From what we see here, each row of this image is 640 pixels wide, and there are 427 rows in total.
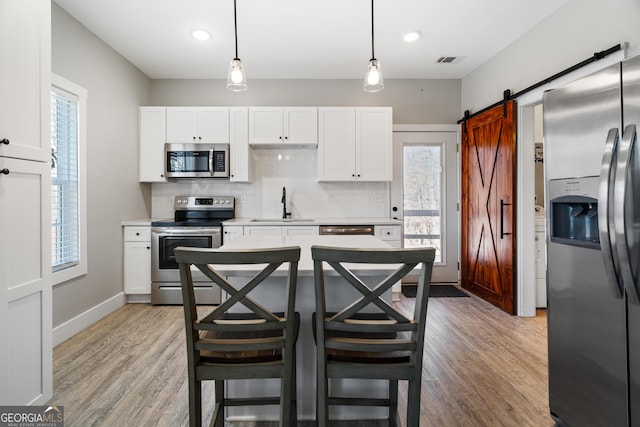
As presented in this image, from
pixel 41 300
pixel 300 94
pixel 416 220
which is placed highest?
pixel 300 94

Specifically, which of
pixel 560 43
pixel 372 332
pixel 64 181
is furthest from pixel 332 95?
Result: pixel 372 332

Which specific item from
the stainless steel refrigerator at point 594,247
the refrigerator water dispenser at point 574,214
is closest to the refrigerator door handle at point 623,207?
the stainless steel refrigerator at point 594,247

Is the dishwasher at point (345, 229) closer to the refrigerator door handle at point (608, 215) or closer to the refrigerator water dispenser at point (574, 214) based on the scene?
the refrigerator water dispenser at point (574, 214)

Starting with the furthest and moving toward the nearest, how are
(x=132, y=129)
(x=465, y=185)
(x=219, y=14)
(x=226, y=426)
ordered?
(x=465, y=185) → (x=132, y=129) → (x=219, y=14) → (x=226, y=426)

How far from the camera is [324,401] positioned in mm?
1343

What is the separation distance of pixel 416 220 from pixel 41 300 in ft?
13.2

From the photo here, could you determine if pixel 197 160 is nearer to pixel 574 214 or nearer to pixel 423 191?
pixel 423 191

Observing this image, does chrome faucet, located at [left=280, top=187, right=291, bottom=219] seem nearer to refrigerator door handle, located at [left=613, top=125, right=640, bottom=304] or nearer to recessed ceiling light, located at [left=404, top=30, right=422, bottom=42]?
recessed ceiling light, located at [left=404, top=30, right=422, bottom=42]

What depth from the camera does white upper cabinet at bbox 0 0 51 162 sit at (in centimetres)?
165

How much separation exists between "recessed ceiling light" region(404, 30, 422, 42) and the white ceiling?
0.17 feet

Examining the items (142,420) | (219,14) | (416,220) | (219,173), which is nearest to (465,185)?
(416,220)

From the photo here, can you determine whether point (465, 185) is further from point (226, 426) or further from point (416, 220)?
point (226, 426)

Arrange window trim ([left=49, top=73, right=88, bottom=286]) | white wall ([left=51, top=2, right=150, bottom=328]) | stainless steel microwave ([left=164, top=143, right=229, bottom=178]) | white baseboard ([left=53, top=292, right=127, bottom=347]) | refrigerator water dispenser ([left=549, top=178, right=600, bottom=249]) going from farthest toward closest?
stainless steel microwave ([left=164, top=143, right=229, bottom=178]), window trim ([left=49, top=73, right=88, bottom=286]), white wall ([left=51, top=2, right=150, bottom=328]), white baseboard ([left=53, top=292, right=127, bottom=347]), refrigerator water dispenser ([left=549, top=178, right=600, bottom=249])

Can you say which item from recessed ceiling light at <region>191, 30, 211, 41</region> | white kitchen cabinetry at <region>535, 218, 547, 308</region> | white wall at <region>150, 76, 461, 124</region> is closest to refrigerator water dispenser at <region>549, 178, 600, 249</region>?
white kitchen cabinetry at <region>535, 218, 547, 308</region>
